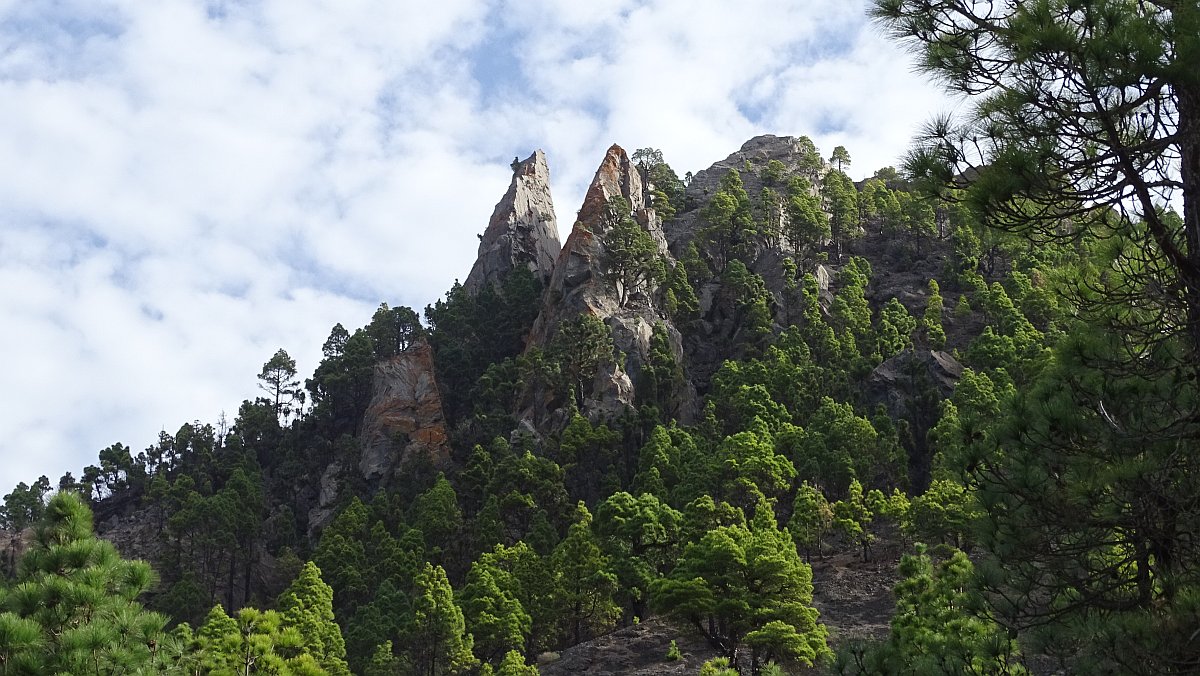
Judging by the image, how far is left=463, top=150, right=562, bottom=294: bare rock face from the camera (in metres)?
80.6

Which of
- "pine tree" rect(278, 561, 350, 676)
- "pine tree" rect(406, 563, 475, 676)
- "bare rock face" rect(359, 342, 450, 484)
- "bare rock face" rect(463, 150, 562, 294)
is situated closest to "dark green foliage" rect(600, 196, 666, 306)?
"bare rock face" rect(463, 150, 562, 294)

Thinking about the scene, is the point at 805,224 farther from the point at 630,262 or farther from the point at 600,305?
the point at 600,305

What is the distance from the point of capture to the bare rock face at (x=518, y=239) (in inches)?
3172

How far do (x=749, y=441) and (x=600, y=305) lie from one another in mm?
22229

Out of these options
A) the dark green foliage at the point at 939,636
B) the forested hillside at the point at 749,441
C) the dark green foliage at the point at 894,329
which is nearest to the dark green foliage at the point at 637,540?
the forested hillside at the point at 749,441

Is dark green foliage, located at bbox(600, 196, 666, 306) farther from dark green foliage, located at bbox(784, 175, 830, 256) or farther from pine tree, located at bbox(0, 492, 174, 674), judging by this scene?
pine tree, located at bbox(0, 492, 174, 674)

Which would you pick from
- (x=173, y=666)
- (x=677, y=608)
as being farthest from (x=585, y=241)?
(x=173, y=666)

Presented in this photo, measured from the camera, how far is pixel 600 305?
63.4 metres

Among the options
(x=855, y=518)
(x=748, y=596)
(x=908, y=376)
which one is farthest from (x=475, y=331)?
(x=748, y=596)

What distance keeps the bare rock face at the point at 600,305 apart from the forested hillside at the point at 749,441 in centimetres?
30

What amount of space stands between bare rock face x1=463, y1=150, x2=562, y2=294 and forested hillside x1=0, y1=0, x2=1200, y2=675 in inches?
14.6

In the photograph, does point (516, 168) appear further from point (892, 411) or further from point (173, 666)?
point (173, 666)

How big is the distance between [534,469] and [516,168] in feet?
160

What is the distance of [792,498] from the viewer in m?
45.1
